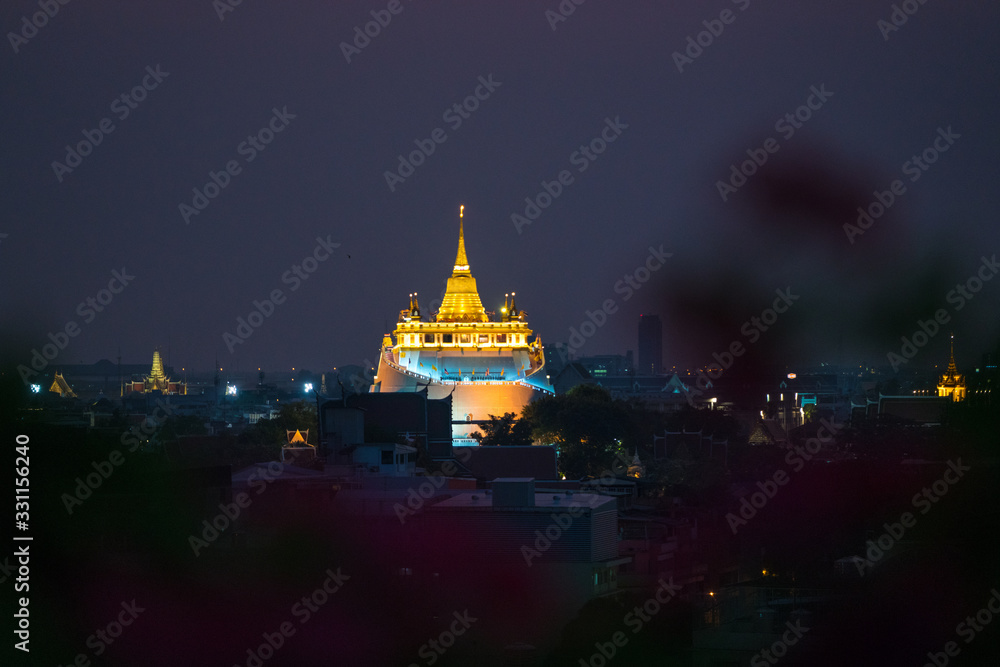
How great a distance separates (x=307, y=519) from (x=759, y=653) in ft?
34.1

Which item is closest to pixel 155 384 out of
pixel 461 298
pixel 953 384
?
pixel 461 298

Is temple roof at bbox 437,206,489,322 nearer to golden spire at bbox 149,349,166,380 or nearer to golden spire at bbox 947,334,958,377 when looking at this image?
golden spire at bbox 947,334,958,377

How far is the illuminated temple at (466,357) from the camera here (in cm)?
7831

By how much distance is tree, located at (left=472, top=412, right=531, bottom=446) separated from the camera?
222ft

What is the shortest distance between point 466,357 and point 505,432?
13.0 metres

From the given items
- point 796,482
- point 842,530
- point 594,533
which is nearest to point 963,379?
point 796,482

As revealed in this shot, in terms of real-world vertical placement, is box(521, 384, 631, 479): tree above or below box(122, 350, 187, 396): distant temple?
below

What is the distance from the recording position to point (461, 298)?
8475 cm

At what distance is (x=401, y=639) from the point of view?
106ft

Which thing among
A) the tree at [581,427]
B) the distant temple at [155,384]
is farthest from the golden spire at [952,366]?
the distant temple at [155,384]

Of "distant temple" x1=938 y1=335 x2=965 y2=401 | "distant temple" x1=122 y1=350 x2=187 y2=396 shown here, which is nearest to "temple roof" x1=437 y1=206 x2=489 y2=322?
"distant temple" x1=938 y1=335 x2=965 y2=401

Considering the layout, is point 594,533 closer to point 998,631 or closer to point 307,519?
point 307,519

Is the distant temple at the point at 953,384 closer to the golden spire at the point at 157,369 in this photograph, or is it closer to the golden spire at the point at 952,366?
the golden spire at the point at 952,366

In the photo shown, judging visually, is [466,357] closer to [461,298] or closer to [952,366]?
[461,298]
